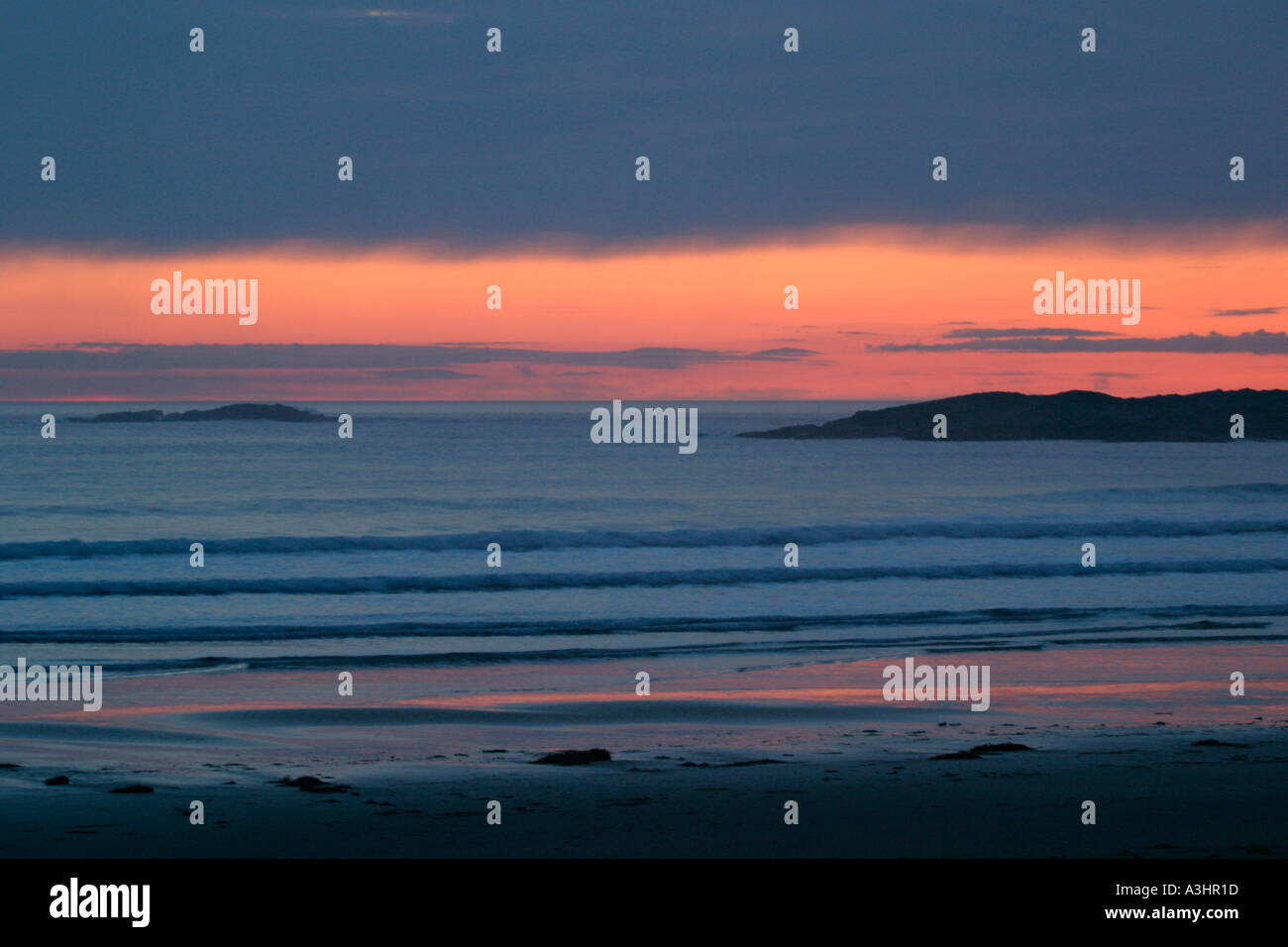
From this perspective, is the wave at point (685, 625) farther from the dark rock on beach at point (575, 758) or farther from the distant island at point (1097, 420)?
the distant island at point (1097, 420)

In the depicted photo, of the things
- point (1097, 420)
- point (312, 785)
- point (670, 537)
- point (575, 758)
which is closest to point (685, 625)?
point (575, 758)

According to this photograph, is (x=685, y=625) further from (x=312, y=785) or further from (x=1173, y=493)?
(x=1173, y=493)

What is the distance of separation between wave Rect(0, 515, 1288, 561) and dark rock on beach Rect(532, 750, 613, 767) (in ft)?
64.9

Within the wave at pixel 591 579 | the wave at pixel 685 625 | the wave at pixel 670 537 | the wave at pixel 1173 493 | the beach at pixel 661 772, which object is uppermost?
the wave at pixel 1173 493

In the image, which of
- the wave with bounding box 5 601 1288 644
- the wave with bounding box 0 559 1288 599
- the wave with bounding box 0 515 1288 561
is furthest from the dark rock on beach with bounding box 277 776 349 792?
the wave with bounding box 0 515 1288 561

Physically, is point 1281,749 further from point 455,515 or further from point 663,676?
point 455,515

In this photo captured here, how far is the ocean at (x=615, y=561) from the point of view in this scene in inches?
668

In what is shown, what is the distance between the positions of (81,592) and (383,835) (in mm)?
16423

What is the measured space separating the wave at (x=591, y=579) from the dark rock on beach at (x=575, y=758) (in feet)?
43.6

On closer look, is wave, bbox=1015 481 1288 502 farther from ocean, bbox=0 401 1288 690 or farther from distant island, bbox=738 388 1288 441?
distant island, bbox=738 388 1288 441

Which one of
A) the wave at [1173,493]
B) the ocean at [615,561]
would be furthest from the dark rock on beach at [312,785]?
the wave at [1173,493]

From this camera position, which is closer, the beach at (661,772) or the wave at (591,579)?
the beach at (661,772)

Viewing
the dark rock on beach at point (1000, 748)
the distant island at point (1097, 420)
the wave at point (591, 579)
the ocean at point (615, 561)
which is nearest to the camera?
the dark rock on beach at point (1000, 748)
